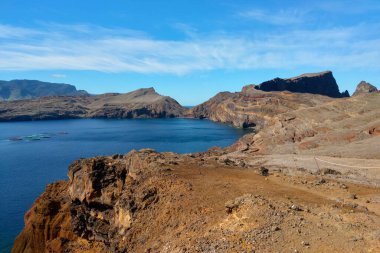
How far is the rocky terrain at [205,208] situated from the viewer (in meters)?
17.7

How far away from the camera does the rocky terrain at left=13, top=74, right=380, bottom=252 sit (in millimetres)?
Answer: 17656

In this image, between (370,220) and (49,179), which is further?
(49,179)

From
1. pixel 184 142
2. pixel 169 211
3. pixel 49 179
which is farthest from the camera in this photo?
pixel 184 142

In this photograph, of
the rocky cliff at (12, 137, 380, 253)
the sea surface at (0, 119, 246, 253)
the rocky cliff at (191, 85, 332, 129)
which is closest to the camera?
the rocky cliff at (12, 137, 380, 253)

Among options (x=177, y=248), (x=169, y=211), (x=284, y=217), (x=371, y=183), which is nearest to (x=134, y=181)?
(x=169, y=211)

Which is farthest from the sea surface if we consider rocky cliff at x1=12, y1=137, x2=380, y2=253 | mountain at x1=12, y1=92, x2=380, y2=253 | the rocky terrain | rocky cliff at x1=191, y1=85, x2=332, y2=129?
rocky cliff at x1=191, y1=85, x2=332, y2=129

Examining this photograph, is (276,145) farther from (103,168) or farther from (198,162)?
(103,168)

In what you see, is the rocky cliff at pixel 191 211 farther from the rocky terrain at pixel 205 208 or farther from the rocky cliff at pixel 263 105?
the rocky cliff at pixel 263 105

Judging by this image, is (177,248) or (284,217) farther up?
(284,217)

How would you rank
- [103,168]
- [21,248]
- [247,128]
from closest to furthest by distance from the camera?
1. [103,168]
2. [21,248]
3. [247,128]

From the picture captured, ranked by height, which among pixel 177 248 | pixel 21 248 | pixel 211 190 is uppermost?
pixel 211 190

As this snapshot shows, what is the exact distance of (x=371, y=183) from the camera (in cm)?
3378

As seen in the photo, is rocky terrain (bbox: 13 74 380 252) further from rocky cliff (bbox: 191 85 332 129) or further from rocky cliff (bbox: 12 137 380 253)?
rocky cliff (bbox: 191 85 332 129)

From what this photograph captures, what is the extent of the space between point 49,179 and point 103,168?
4114 cm
